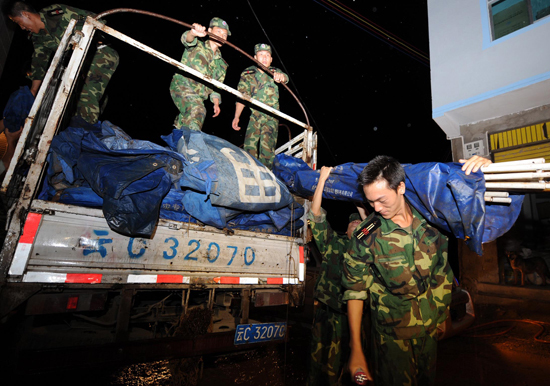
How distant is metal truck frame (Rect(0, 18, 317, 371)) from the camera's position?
1.96 meters

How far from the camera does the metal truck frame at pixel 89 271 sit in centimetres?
196

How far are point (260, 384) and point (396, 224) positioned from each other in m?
2.65

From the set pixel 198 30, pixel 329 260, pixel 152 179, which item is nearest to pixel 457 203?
pixel 329 260

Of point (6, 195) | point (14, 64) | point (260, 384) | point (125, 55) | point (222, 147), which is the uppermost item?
point (125, 55)

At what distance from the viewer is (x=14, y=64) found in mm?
6914

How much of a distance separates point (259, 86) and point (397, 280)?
3.79m

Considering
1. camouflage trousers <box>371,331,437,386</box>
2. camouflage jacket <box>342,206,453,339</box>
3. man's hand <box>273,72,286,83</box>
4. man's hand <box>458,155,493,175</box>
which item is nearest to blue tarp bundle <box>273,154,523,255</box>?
man's hand <box>458,155,493,175</box>

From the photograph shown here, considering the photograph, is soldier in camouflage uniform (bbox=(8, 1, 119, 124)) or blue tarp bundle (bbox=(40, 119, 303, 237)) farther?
soldier in camouflage uniform (bbox=(8, 1, 119, 124))

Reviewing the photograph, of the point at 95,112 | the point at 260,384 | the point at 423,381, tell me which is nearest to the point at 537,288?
the point at 423,381

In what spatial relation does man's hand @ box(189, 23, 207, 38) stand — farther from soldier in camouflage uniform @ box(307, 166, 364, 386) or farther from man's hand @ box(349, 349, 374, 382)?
man's hand @ box(349, 349, 374, 382)

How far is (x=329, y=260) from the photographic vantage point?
3672 millimetres

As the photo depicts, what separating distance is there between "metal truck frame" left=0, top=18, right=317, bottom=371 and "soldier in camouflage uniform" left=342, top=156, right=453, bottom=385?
1.10m

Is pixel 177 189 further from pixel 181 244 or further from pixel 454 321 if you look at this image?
pixel 454 321

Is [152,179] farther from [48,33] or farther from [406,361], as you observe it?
[48,33]
